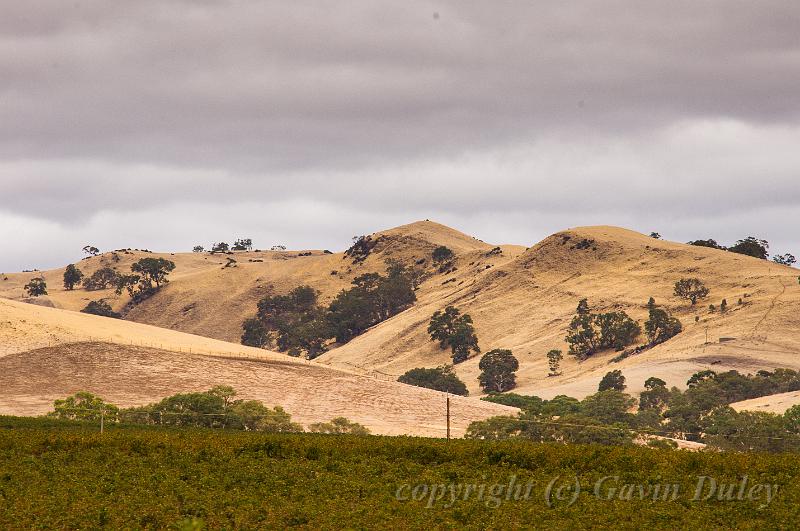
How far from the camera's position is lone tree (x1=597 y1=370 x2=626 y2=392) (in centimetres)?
15085

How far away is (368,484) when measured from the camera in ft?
133

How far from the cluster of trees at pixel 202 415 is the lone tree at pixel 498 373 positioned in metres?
84.8

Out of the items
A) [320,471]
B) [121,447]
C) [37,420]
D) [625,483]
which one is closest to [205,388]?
[37,420]

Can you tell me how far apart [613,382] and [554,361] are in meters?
29.8

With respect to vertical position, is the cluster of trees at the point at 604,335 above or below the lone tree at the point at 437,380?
above

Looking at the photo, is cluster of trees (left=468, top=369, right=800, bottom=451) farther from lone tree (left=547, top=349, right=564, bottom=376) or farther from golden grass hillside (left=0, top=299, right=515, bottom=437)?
lone tree (left=547, top=349, right=564, bottom=376)

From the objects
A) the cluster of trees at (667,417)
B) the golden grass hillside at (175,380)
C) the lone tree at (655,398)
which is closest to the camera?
the cluster of trees at (667,417)

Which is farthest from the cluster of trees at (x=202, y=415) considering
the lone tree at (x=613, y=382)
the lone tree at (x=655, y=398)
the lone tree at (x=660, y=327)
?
the lone tree at (x=660, y=327)

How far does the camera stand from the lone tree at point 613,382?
5939 inches

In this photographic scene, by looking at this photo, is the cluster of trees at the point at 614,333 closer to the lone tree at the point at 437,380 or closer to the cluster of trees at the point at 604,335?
the cluster of trees at the point at 604,335

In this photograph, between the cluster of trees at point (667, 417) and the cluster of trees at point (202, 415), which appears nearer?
the cluster of trees at point (202, 415)

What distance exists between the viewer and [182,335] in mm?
154500

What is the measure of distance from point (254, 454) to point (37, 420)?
97.4 ft

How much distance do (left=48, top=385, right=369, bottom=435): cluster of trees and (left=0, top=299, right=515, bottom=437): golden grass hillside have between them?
8.93 metres
